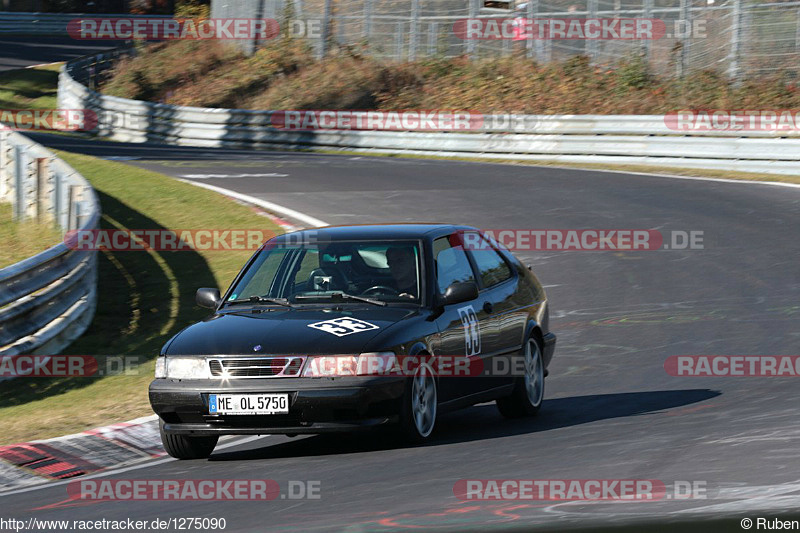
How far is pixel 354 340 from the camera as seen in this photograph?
7.75 m

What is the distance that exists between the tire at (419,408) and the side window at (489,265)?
132 centimetres

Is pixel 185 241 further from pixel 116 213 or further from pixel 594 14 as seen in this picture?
pixel 594 14

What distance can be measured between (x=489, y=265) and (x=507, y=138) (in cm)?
1962

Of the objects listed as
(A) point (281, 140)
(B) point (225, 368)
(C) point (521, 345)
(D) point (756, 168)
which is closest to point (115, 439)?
(B) point (225, 368)

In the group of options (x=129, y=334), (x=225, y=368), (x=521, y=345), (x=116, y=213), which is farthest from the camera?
(x=116, y=213)

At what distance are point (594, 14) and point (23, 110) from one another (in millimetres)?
20018

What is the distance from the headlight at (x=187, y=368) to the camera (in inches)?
308

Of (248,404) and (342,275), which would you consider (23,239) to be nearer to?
(342,275)

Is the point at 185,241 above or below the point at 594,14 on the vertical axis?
below

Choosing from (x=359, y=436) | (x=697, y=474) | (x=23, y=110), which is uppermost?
(x=697, y=474)

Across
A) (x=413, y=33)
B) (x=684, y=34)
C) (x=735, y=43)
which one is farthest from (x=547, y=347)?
(x=413, y=33)

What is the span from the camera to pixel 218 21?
48.5 meters

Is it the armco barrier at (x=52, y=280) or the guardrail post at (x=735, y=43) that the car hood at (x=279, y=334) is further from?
the guardrail post at (x=735, y=43)

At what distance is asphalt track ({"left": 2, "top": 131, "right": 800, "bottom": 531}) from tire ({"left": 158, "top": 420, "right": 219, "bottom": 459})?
0.09 metres
